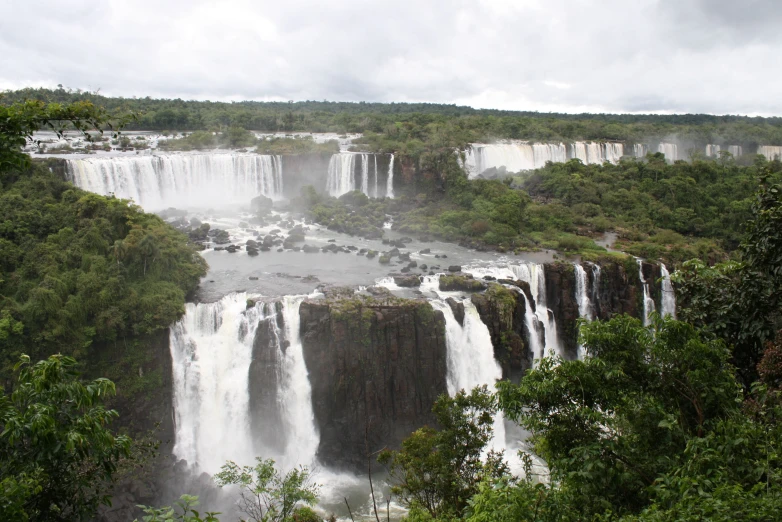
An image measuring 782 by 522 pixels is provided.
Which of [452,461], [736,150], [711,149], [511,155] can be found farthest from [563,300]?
[736,150]

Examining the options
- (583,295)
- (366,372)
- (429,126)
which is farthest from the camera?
(429,126)

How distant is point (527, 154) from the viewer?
49.2 m

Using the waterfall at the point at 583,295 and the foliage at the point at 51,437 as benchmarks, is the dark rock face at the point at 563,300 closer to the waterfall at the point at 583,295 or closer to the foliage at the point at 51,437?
the waterfall at the point at 583,295

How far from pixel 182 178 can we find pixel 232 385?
2116 cm

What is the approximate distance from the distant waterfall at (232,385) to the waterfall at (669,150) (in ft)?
182

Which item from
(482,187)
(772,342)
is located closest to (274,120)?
(482,187)

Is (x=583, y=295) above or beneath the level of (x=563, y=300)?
above

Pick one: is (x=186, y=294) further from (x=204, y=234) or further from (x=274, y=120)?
(x=274, y=120)

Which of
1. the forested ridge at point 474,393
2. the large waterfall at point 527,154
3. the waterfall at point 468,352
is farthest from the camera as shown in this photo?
the large waterfall at point 527,154

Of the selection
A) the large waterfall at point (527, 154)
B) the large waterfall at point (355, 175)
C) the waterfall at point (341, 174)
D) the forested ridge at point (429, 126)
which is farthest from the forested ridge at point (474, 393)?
the forested ridge at point (429, 126)

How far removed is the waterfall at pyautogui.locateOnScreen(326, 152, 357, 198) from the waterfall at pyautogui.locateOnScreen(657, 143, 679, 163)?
3936 cm

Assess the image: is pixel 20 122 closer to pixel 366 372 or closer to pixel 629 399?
pixel 629 399

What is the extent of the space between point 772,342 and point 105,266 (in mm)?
19284

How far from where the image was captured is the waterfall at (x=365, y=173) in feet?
132
